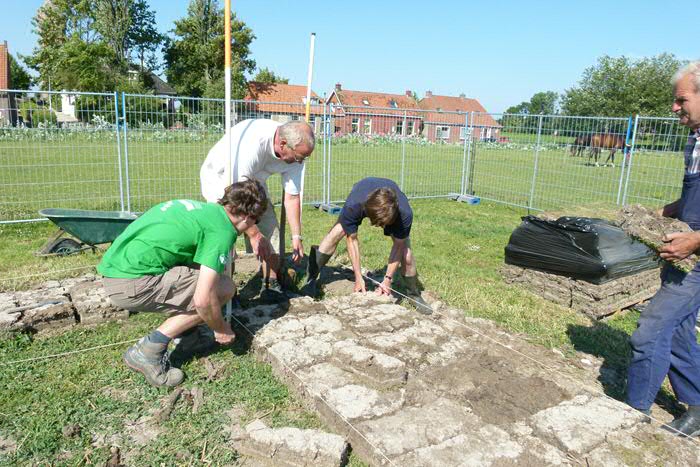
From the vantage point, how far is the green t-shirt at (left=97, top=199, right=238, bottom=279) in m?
3.11

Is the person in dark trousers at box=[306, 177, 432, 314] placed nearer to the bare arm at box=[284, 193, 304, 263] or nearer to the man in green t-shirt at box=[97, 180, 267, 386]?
the bare arm at box=[284, 193, 304, 263]

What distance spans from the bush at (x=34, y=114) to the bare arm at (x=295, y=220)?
16.2 feet

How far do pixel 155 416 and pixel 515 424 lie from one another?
206cm

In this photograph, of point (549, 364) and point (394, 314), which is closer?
point (549, 364)

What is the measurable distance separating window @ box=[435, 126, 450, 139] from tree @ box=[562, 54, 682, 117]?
37.3m

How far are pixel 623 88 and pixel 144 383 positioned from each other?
52307mm

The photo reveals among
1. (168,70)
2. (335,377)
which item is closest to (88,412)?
(335,377)

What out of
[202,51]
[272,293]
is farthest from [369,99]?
[272,293]

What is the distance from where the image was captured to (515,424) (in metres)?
2.89

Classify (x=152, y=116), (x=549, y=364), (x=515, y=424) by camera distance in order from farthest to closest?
(x=152, y=116)
(x=549, y=364)
(x=515, y=424)

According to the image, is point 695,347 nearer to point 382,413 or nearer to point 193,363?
point 382,413

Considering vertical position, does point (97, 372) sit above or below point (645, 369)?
below

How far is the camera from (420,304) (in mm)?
4828

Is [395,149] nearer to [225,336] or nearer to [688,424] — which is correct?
[225,336]
